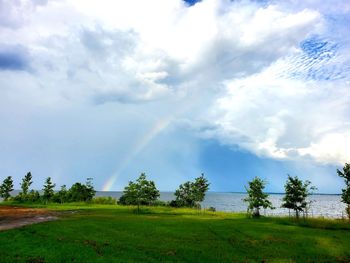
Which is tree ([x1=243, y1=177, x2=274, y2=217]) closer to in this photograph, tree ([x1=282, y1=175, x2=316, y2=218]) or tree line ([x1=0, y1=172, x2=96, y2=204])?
tree ([x1=282, y1=175, x2=316, y2=218])

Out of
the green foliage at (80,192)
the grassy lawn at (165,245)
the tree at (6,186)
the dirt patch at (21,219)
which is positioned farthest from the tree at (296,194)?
the tree at (6,186)

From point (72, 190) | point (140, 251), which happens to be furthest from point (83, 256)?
point (72, 190)

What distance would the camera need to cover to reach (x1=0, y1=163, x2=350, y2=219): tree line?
77812 millimetres

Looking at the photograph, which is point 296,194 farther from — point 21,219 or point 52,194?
point 52,194

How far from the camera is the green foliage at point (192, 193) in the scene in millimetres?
123438

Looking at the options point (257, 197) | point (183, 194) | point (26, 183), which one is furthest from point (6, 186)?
point (257, 197)

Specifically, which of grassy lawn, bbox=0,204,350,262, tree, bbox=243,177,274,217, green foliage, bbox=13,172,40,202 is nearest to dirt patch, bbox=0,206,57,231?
grassy lawn, bbox=0,204,350,262

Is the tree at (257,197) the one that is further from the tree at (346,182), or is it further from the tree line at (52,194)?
the tree line at (52,194)

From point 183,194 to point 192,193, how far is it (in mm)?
8377

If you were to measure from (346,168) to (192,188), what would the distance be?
208 feet

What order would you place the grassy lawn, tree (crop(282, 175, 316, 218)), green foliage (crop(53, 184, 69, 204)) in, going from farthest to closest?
green foliage (crop(53, 184, 69, 204)) < tree (crop(282, 175, 316, 218)) < the grassy lawn

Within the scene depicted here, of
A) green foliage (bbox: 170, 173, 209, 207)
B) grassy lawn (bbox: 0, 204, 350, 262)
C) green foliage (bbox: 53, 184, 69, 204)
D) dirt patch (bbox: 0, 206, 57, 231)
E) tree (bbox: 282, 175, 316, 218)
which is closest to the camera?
grassy lawn (bbox: 0, 204, 350, 262)

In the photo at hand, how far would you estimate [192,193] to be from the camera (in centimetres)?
12688

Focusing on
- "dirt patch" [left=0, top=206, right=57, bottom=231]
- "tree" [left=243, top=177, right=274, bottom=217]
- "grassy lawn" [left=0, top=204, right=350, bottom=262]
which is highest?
"tree" [left=243, top=177, right=274, bottom=217]
